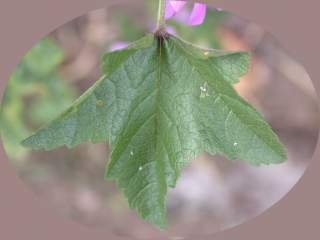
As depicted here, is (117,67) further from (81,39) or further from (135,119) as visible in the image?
(81,39)

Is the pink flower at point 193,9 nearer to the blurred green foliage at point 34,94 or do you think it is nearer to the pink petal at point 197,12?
the pink petal at point 197,12

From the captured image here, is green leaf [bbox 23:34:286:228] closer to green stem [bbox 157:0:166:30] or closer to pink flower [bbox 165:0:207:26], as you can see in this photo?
green stem [bbox 157:0:166:30]

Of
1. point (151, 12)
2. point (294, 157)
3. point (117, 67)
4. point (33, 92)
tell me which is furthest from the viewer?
point (294, 157)

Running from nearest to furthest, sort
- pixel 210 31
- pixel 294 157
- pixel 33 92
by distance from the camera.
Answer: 1. pixel 33 92
2. pixel 210 31
3. pixel 294 157

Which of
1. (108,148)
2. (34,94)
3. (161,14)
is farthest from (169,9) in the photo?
(34,94)

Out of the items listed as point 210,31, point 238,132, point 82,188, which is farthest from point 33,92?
point 238,132

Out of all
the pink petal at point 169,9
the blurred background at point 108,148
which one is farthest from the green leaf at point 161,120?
the blurred background at point 108,148

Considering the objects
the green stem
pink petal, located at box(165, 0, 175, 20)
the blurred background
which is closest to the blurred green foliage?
the blurred background

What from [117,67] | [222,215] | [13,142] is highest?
[117,67]
